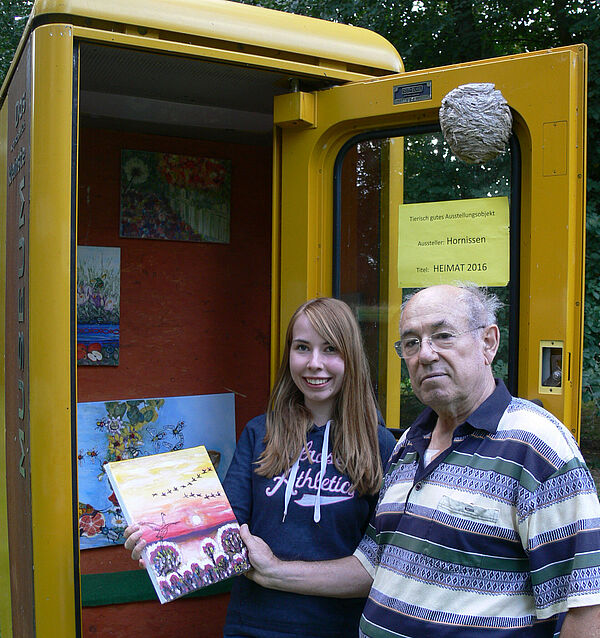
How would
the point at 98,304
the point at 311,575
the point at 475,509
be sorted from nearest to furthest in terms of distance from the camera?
1. the point at 475,509
2. the point at 311,575
3. the point at 98,304

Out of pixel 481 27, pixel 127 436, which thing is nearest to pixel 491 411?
pixel 127 436

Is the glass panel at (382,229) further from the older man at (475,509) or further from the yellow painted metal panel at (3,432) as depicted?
the yellow painted metal panel at (3,432)

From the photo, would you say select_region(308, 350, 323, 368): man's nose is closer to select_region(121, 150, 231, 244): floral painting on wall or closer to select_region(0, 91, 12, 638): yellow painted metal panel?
select_region(0, 91, 12, 638): yellow painted metal panel

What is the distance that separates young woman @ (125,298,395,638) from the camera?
6.76 feet

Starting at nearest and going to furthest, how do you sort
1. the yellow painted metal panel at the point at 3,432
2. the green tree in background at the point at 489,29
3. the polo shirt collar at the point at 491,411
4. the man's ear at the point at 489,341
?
1. the polo shirt collar at the point at 491,411
2. the man's ear at the point at 489,341
3. the yellow painted metal panel at the point at 3,432
4. the green tree in background at the point at 489,29

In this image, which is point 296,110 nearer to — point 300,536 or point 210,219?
point 210,219

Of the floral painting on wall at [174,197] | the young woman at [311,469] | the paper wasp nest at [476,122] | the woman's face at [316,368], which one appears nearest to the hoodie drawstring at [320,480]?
the young woman at [311,469]

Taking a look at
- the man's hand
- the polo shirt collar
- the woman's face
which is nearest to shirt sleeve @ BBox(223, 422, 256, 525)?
the man's hand

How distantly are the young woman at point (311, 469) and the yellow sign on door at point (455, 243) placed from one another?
0.30 meters

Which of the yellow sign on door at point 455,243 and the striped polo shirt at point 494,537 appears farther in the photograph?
the yellow sign on door at point 455,243

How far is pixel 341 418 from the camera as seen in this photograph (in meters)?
2.21

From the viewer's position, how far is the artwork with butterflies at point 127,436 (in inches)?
133

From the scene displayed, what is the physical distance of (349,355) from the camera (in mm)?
2213

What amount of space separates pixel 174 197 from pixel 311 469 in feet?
6.29
